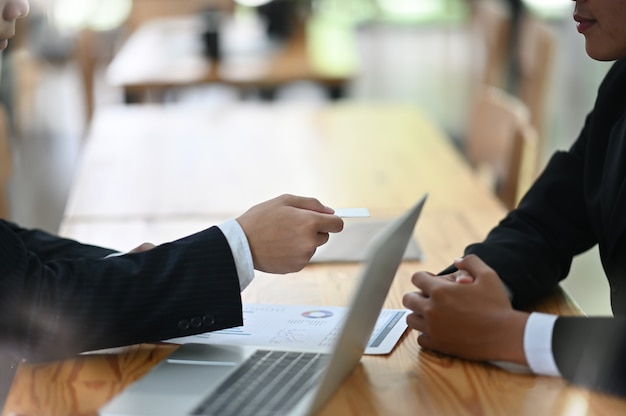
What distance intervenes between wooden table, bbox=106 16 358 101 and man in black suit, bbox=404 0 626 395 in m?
2.13

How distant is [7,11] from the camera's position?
1274 millimetres

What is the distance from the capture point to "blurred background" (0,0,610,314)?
3557 mm

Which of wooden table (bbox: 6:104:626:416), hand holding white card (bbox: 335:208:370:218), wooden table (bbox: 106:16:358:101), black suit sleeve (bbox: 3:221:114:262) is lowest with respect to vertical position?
wooden table (bbox: 106:16:358:101)

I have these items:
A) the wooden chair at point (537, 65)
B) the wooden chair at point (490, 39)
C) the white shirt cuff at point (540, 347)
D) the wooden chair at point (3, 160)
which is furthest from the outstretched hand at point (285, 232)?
the wooden chair at point (490, 39)

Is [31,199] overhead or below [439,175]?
below

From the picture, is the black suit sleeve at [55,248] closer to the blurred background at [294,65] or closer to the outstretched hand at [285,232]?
the outstretched hand at [285,232]

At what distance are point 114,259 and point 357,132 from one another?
5.21 ft

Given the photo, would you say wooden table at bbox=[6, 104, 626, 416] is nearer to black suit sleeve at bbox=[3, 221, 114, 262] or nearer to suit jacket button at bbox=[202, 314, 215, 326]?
suit jacket button at bbox=[202, 314, 215, 326]

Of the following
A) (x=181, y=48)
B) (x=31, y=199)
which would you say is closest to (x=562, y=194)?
(x=181, y=48)

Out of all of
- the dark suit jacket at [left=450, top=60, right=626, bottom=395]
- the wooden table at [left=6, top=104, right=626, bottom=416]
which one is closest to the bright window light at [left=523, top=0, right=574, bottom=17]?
the wooden table at [left=6, top=104, right=626, bottom=416]

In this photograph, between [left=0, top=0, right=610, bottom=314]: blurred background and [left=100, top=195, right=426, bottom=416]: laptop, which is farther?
[left=0, top=0, right=610, bottom=314]: blurred background

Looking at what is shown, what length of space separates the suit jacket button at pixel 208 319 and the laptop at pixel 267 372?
0.11ft

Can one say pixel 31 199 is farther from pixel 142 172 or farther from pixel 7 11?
pixel 7 11

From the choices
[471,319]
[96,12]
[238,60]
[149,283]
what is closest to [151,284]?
[149,283]
